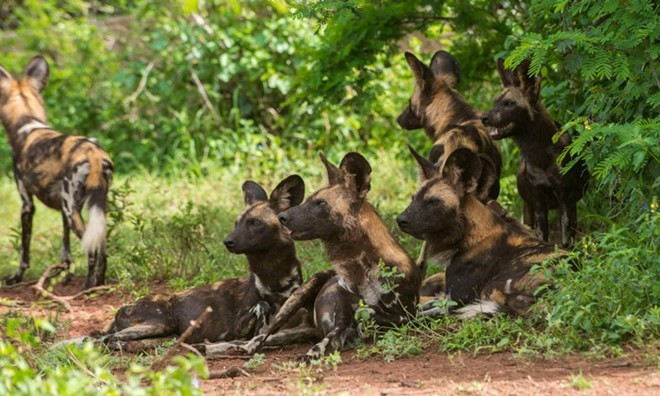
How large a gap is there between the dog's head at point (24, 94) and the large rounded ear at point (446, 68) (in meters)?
3.03

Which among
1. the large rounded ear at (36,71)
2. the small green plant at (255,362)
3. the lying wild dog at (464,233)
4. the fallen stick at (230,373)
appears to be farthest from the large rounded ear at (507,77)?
the large rounded ear at (36,71)

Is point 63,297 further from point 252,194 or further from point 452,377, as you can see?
point 452,377

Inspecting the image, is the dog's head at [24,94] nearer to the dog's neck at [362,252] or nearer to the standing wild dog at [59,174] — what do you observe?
the standing wild dog at [59,174]

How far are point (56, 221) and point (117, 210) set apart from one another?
8.04ft

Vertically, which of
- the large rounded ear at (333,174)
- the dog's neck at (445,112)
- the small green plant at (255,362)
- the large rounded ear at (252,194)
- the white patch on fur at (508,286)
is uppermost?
the dog's neck at (445,112)

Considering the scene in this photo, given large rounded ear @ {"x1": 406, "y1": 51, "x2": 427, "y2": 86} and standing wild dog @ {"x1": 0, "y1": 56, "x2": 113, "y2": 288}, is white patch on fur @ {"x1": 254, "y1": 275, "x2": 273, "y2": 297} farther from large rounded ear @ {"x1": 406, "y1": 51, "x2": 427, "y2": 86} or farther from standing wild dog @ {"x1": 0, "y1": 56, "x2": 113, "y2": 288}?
large rounded ear @ {"x1": 406, "y1": 51, "x2": 427, "y2": 86}

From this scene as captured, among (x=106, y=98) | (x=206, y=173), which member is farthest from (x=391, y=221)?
(x=106, y=98)

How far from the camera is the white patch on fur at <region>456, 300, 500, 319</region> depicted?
4.68m

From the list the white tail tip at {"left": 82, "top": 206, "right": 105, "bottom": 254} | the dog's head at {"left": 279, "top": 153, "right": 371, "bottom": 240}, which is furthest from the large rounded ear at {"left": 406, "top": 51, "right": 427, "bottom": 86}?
the white tail tip at {"left": 82, "top": 206, "right": 105, "bottom": 254}

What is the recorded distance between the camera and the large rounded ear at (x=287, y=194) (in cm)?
532

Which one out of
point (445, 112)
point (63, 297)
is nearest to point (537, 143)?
point (445, 112)

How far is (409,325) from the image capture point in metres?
4.72

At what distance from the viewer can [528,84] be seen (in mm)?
5656

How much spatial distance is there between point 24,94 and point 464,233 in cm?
424
